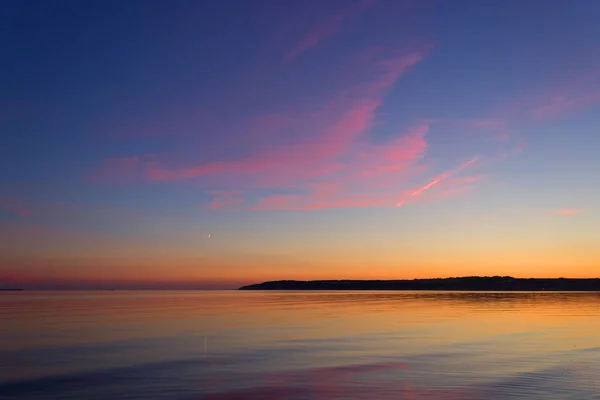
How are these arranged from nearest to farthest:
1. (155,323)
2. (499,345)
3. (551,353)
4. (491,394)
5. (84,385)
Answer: (491,394) < (84,385) < (551,353) < (499,345) < (155,323)

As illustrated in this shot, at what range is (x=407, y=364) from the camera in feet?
87.4

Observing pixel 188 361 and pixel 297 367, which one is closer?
pixel 297 367

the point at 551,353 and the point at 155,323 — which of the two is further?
the point at 155,323

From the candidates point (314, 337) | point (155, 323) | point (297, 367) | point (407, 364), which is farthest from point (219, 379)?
point (155, 323)

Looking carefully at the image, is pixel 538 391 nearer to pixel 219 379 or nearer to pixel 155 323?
pixel 219 379

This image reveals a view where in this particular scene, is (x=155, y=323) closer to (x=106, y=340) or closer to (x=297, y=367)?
(x=106, y=340)

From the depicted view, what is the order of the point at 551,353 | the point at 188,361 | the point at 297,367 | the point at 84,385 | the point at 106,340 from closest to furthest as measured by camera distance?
the point at 84,385 < the point at 297,367 < the point at 188,361 < the point at 551,353 < the point at 106,340

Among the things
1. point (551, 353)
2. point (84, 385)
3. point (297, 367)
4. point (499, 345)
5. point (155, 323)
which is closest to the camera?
point (84, 385)

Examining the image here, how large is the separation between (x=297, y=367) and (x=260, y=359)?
3.06 meters

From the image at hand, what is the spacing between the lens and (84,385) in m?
22.0

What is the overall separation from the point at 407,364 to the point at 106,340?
822 inches

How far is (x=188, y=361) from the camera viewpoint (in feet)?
92.3

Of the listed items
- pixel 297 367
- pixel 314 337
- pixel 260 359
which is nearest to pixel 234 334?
pixel 314 337

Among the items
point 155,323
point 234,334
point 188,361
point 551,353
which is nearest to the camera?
point 188,361
